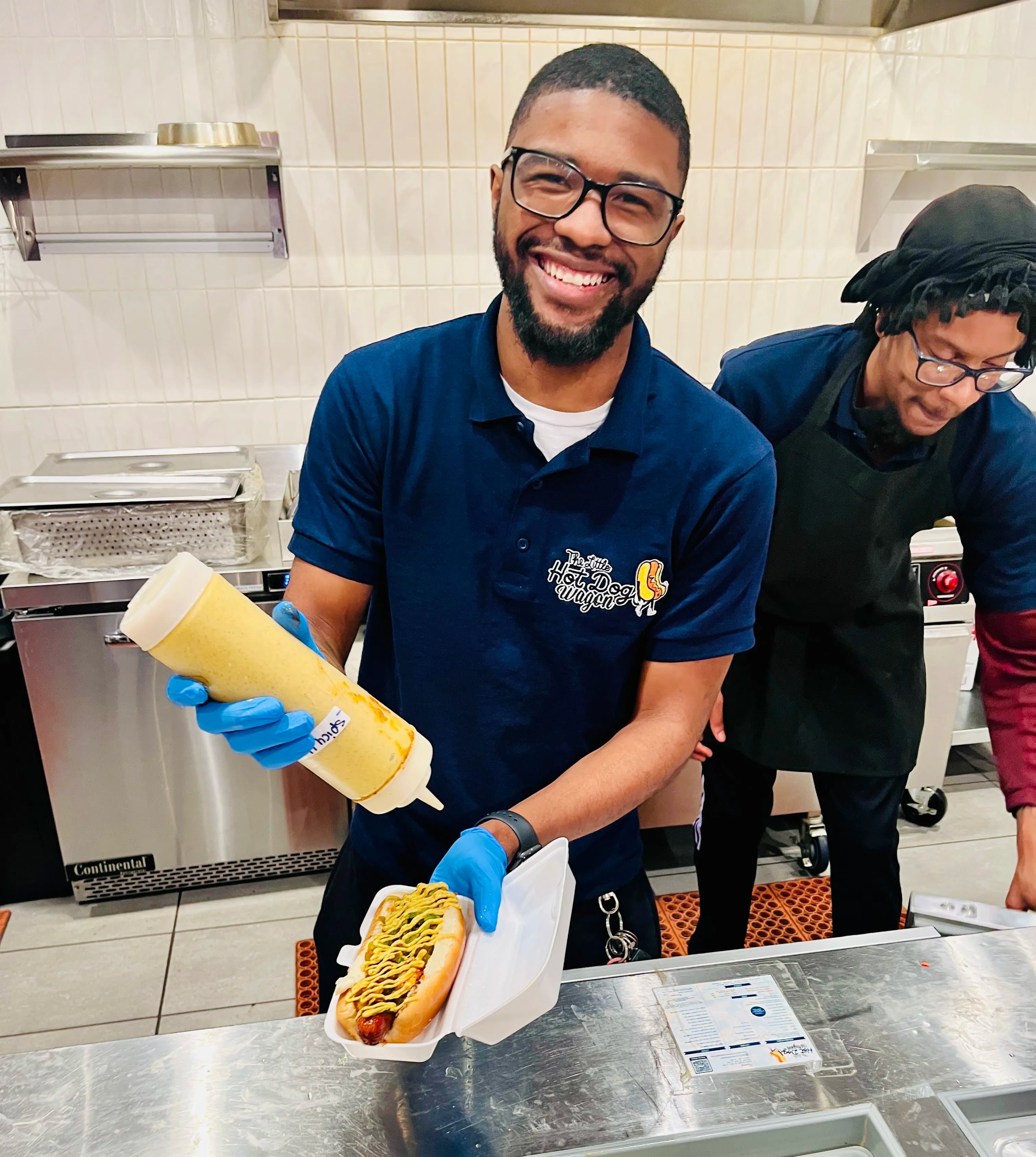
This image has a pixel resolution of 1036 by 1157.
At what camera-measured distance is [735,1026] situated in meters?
0.93

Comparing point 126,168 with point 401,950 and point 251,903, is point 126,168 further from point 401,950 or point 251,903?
point 401,950

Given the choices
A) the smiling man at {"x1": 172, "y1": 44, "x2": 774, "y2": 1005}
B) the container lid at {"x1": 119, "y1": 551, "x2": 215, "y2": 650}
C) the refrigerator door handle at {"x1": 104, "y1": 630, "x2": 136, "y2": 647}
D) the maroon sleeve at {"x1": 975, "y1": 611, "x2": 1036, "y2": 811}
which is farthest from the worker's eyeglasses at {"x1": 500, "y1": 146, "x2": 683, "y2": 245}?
the refrigerator door handle at {"x1": 104, "y1": 630, "x2": 136, "y2": 647}

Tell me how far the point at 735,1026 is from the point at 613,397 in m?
0.76

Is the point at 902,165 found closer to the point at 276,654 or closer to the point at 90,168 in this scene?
the point at 90,168

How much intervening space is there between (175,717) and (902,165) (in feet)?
8.17

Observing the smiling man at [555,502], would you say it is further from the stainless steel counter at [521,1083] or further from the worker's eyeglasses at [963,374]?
the worker's eyeglasses at [963,374]

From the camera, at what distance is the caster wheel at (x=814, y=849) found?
8.23 ft

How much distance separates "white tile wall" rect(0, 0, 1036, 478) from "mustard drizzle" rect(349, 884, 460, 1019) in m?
2.12

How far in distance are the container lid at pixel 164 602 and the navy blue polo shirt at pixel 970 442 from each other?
1087mm

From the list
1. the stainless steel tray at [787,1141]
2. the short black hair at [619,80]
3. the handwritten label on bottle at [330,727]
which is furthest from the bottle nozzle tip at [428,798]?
the short black hair at [619,80]

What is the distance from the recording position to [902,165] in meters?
2.56

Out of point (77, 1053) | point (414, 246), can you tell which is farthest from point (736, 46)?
point (77, 1053)

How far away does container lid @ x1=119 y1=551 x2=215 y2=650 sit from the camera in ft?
2.43

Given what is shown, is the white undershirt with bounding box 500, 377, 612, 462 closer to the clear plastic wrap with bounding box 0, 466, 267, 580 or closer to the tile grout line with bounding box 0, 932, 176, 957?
the clear plastic wrap with bounding box 0, 466, 267, 580
